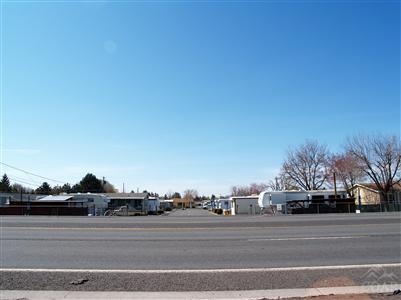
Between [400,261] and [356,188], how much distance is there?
6910 cm

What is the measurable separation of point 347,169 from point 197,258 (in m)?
61.7

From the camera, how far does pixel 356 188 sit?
249 feet

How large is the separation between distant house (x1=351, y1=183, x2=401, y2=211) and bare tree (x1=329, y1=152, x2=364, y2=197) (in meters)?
1.72

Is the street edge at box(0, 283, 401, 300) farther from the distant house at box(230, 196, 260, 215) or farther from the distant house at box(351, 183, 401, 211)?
the distant house at box(230, 196, 260, 215)

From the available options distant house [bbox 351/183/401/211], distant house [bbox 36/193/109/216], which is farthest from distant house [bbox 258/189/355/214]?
distant house [bbox 36/193/109/216]

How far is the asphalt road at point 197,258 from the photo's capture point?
8414mm

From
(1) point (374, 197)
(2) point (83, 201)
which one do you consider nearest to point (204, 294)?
(2) point (83, 201)

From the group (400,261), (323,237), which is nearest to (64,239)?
(323,237)

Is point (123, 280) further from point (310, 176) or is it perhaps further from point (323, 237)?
point (310, 176)

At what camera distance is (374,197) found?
2714 inches

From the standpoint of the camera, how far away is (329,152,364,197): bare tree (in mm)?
64275

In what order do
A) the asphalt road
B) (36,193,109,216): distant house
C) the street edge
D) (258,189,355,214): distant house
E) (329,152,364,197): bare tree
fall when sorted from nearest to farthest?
the street edge < the asphalt road < (258,189,355,214): distant house < (36,193,109,216): distant house < (329,152,364,197): bare tree

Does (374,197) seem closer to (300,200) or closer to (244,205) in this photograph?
(244,205)

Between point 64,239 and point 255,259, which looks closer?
point 255,259
